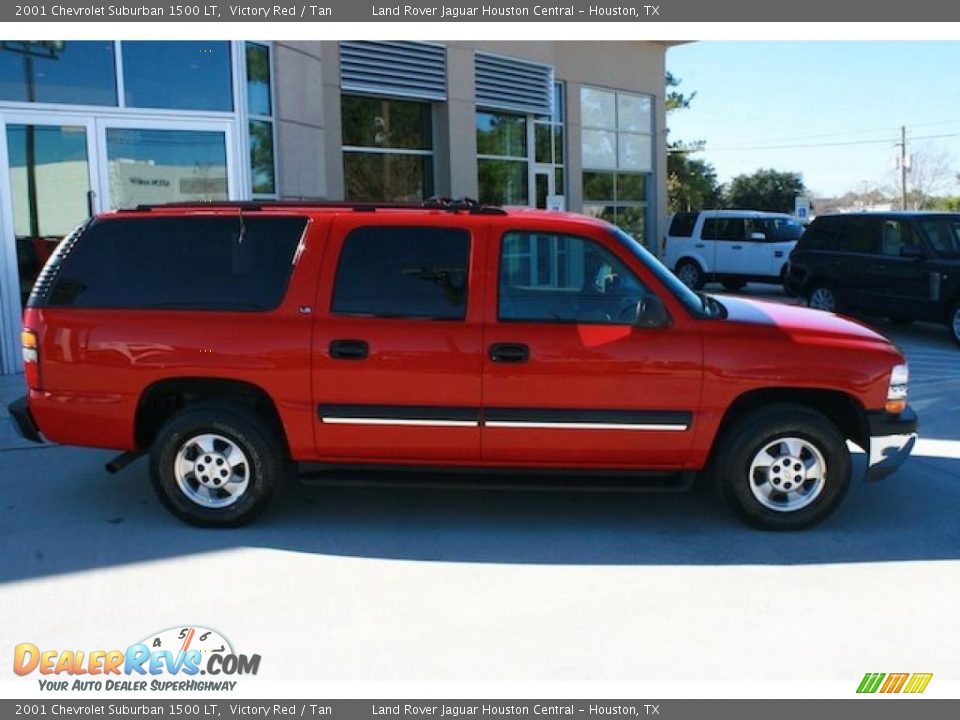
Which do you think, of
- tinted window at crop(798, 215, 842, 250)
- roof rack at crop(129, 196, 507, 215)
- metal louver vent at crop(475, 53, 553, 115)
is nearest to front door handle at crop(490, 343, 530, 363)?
roof rack at crop(129, 196, 507, 215)

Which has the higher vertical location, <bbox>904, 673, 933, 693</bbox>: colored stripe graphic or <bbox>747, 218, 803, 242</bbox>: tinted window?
<bbox>747, 218, 803, 242</bbox>: tinted window

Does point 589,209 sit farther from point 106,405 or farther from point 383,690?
point 383,690

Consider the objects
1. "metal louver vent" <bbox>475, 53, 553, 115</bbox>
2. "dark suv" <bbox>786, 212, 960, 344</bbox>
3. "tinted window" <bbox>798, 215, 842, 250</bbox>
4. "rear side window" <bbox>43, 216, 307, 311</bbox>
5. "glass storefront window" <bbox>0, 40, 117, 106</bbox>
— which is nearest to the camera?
"rear side window" <bbox>43, 216, 307, 311</bbox>

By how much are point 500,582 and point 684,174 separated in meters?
37.7

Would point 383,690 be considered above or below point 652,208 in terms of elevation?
below

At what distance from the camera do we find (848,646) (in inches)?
159

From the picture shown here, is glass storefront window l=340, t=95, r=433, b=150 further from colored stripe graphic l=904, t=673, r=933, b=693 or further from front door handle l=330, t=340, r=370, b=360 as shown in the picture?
colored stripe graphic l=904, t=673, r=933, b=693

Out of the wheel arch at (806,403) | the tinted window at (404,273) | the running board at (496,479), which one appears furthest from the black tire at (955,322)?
the tinted window at (404,273)

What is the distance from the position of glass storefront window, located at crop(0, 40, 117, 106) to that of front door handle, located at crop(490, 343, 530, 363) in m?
6.90

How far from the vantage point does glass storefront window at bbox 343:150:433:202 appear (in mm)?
14984

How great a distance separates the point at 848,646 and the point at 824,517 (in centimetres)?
145

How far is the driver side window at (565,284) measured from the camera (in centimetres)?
525
